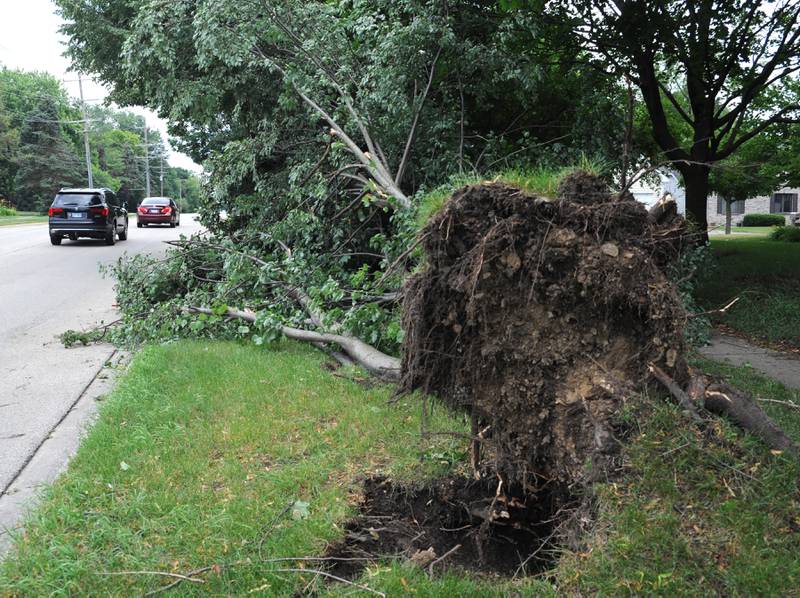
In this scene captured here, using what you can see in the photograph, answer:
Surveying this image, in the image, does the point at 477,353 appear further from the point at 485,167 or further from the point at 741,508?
the point at 485,167

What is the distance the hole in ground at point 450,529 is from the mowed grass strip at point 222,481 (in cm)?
11

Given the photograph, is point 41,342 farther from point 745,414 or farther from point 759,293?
point 759,293

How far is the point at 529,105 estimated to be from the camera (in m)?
9.27

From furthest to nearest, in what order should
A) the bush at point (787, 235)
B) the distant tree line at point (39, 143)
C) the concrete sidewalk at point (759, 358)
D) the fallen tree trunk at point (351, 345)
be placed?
the distant tree line at point (39, 143), the bush at point (787, 235), the concrete sidewalk at point (759, 358), the fallen tree trunk at point (351, 345)

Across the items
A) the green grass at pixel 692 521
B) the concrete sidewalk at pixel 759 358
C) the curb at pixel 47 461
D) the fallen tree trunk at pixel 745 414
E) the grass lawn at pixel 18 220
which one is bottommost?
the concrete sidewalk at pixel 759 358

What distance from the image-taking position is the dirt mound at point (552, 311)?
3.24 meters

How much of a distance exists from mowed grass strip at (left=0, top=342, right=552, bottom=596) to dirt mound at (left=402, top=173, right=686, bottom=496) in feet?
2.47

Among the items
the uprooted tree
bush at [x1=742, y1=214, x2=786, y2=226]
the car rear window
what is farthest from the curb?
bush at [x1=742, y1=214, x2=786, y2=226]

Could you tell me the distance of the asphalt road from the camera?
5.48 meters

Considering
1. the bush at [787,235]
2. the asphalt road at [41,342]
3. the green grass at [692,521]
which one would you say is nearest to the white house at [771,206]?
the bush at [787,235]

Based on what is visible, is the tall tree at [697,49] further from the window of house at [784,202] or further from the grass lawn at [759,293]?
the window of house at [784,202]

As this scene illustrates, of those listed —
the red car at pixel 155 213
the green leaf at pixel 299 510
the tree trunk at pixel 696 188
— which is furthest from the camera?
the red car at pixel 155 213

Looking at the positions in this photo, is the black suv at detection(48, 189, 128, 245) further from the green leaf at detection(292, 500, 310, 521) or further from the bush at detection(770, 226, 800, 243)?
the bush at detection(770, 226, 800, 243)

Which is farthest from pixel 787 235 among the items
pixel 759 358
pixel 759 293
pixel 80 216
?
pixel 80 216
